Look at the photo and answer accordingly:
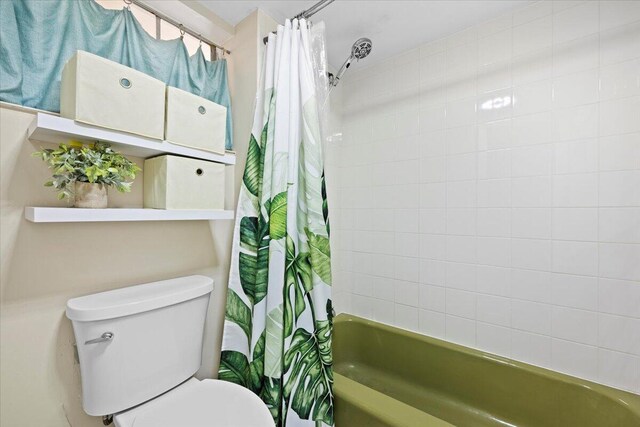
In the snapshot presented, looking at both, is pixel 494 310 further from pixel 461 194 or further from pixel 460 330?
pixel 461 194

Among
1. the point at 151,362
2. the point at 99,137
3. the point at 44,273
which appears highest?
the point at 99,137

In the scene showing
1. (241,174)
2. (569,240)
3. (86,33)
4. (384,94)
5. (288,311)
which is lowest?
(288,311)

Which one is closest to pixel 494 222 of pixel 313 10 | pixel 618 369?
pixel 618 369

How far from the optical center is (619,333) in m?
1.16

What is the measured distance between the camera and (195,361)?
112 cm

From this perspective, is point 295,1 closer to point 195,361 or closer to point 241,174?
point 241,174

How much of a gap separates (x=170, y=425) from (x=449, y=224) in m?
1.58

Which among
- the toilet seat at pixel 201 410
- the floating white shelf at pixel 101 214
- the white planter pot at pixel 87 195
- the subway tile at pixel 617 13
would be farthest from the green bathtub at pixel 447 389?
the subway tile at pixel 617 13

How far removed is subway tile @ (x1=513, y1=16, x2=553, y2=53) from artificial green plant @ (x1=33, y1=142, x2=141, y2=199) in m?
1.91

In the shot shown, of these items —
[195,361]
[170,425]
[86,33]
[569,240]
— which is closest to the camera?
[170,425]

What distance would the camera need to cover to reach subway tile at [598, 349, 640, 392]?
3.70 ft

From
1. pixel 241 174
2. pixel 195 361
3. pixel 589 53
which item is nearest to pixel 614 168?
pixel 589 53

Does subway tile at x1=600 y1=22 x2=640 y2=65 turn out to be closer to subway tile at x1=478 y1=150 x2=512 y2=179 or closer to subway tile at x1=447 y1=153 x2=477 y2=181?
A: subway tile at x1=478 y1=150 x2=512 y2=179

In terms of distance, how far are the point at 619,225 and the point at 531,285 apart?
43 cm
